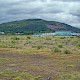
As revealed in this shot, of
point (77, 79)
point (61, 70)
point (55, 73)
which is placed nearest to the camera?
point (77, 79)

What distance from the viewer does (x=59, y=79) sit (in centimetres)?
1962

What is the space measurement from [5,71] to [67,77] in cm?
514

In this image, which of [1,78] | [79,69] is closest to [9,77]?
[1,78]

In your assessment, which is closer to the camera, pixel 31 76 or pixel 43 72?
pixel 31 76

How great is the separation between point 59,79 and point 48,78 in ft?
2.49

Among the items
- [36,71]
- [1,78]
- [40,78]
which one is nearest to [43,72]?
[36,71]

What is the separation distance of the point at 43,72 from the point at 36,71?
0.75 meters

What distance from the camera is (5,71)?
22.8m

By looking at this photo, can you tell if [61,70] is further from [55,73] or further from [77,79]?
[77,79]

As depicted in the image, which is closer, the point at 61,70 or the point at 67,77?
the point at 67,77

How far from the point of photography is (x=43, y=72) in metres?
22.7

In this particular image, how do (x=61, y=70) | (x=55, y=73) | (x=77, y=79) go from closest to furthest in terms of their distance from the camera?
(x=77, y=79)
(x=55, y=73)
(x=61, y=70)

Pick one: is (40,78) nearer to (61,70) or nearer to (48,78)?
(48,78)

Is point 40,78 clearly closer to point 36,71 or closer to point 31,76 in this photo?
point 31,76
